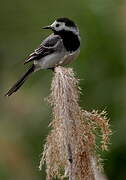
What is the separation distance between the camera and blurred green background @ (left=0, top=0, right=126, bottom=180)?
12.0 feet

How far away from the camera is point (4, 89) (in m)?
4.59

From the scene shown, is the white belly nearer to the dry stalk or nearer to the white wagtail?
the white wagtail

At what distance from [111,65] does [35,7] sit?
3.59ft

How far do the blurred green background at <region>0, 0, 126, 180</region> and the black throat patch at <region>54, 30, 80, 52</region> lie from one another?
0.86 feet

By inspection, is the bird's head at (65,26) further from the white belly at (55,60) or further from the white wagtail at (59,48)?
the white belly at (55,60)

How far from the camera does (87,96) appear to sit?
399cm

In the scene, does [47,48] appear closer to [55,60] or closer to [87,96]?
[55,60]

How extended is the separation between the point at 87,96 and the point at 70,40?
547 millimetres

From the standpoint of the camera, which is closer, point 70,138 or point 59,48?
point 70,138

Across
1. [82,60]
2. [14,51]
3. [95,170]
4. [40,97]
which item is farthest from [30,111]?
[95,170]

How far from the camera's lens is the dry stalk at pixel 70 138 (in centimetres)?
163

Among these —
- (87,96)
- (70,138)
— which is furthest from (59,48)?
(70,138)

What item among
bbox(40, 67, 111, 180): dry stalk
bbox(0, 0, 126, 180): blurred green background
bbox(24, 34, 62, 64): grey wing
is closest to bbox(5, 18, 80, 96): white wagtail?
bbox(24, 34, 62, 64): grey wing

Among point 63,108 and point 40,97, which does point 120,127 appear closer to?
point 40,97
